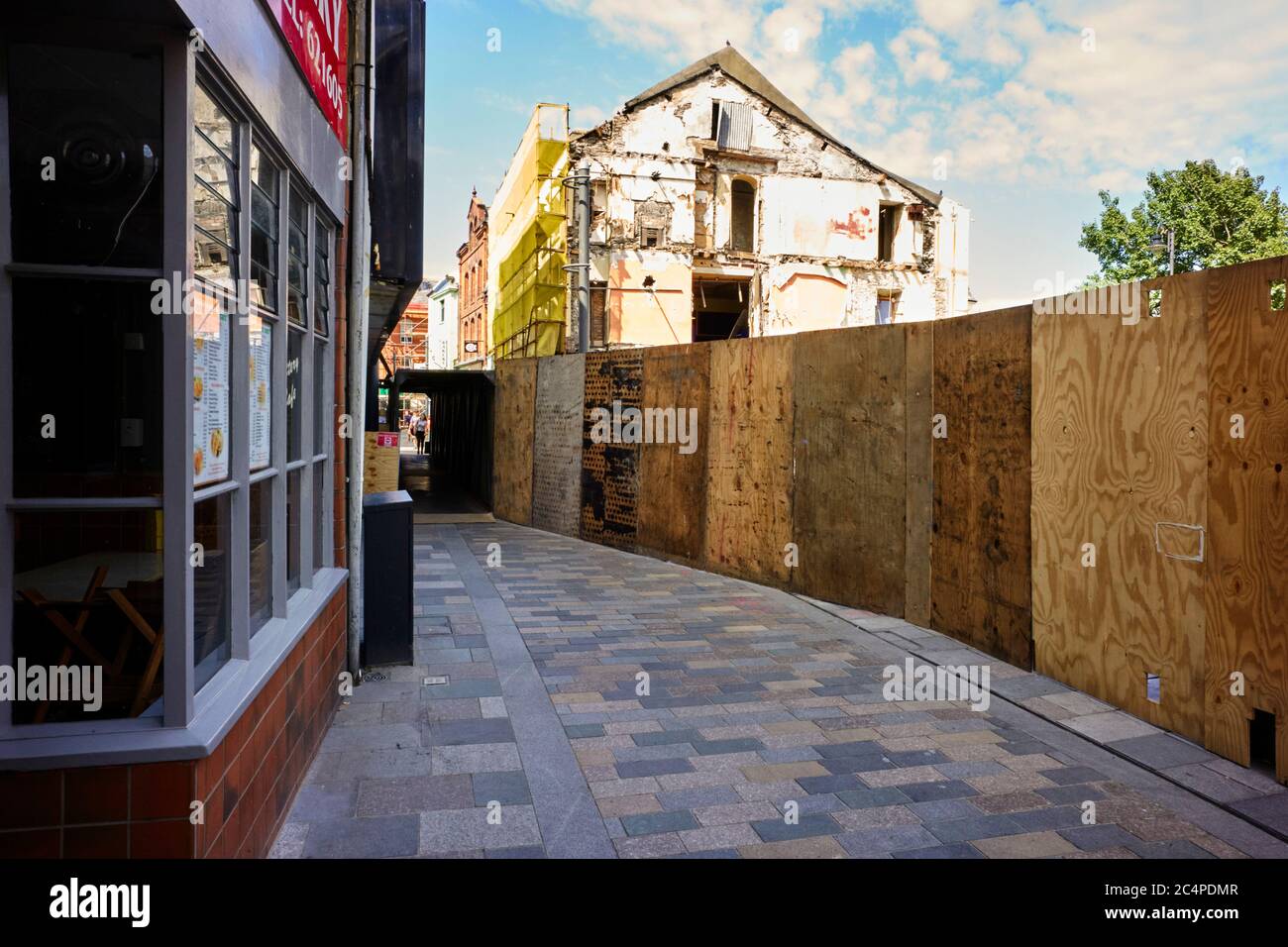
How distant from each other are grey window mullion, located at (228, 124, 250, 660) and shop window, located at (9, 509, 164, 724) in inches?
11.5

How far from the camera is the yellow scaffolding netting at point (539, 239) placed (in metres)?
23.4

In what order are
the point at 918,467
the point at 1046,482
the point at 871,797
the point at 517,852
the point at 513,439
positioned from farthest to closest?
the point at 513,439
the point at 918,467
the point at 1046,482
the point at 871,797
the point at 517,852

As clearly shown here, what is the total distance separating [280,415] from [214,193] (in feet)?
4.42

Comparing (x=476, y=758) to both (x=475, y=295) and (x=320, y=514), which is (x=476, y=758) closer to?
(x=320, y=514)


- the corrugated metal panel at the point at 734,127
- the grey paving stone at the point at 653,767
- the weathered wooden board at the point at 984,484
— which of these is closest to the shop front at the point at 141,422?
the grey paving stone at the point at 653,767

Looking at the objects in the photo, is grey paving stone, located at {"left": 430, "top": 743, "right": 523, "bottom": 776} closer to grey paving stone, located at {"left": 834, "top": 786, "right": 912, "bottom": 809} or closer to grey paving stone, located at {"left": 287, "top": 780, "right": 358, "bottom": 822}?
grey paving stone, located at {"left": 287, "top": 780, "right": 358, "bottom": 822}

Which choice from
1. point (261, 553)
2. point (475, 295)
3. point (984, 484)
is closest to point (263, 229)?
point (261, 553)

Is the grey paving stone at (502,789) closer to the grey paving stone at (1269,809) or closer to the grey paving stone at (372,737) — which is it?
the grey paving stone at (372,737)

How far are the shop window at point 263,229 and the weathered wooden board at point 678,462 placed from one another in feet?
23.6

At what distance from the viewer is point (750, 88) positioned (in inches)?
996

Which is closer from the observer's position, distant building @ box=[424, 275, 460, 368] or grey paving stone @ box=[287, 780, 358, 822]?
grey paving stone @ box=[287, 780, 358, 822]

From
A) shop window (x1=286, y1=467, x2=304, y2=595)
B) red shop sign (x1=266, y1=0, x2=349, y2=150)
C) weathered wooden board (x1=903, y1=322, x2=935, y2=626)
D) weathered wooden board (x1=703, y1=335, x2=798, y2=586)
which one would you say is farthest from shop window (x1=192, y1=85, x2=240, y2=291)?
weathered wooden board (x1=703, y1=335, x2=798, y2=586)

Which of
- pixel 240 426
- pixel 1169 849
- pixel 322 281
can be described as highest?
pixel 322 281

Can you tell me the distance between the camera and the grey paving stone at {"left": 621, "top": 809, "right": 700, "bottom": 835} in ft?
13.2
